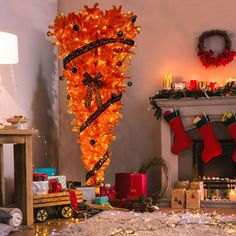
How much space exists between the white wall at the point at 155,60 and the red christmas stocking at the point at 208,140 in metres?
0.59

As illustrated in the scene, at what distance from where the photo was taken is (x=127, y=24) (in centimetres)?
470

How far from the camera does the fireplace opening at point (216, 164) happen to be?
17.0 ft

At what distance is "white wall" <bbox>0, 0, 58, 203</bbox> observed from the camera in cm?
469

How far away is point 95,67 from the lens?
472cm

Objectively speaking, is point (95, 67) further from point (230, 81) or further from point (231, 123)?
point (231, 123)

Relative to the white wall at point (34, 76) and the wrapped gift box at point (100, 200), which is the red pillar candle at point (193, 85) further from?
the white wall at point (34, 76)

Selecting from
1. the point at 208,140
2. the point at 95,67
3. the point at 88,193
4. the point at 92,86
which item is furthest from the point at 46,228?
the point at 208,140

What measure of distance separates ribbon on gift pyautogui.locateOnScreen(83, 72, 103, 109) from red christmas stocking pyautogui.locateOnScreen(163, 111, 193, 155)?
2.55 ft

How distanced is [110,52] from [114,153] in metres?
1.42

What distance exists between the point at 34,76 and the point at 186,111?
166 cm

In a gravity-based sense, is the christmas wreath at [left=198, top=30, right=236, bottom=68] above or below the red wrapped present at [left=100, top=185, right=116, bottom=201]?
above

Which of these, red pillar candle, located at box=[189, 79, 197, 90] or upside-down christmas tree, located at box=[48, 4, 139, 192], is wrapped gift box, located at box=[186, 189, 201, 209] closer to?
upside-down christmas tree, located at box=[48, 4, 139, 192]

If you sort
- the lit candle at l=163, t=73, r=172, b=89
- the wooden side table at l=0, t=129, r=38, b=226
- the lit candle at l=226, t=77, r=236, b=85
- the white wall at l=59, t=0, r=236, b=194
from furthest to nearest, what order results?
the white wall at l=59, t=0, r=236, b=194, the lit candle at l=163, t=73, r=172, b=89, the lit candle at l=226, t=77, r=236, b=85, the wooden side table at l=0, t=129, r=38, b=226

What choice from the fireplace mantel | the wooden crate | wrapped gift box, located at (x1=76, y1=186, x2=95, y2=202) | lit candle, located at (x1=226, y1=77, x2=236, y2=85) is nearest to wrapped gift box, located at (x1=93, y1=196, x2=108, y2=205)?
wrapped gift box, located at (x1=76, y1=186, x2=95, y2=202)
